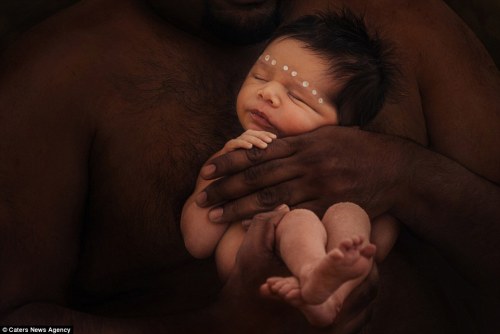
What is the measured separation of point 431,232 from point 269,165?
0.29 metres

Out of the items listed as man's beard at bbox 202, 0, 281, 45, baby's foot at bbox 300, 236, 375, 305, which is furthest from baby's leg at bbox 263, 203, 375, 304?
man's beard at bbox 202, 0, 281, 45

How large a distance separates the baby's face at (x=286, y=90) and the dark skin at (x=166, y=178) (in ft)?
0.12

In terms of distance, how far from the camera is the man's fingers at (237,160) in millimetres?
1177

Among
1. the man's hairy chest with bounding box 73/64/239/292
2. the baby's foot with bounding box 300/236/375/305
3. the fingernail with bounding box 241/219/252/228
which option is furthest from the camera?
the man's hairy chest with bounding box 73/64/239/292

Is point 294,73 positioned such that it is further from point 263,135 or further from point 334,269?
point 334,269

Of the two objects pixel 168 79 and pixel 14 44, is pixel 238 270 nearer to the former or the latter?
pixel 168 79

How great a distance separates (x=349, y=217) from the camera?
109cm

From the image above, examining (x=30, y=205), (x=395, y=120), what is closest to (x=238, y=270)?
(x=30, y=205)

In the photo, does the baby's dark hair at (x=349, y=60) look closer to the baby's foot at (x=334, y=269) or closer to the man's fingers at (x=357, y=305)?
the man's fingers at (x=357, y=305)

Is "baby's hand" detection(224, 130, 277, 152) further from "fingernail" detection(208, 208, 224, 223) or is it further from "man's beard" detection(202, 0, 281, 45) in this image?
"man's beard" detection(202, 0, 281, 45)

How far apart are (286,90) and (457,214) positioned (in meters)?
0.34

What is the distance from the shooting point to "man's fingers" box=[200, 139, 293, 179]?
1177mm

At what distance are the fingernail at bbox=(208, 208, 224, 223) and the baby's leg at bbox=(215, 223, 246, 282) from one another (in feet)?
0.07

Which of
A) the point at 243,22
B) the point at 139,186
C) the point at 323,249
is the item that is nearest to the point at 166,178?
the point at 139,186
